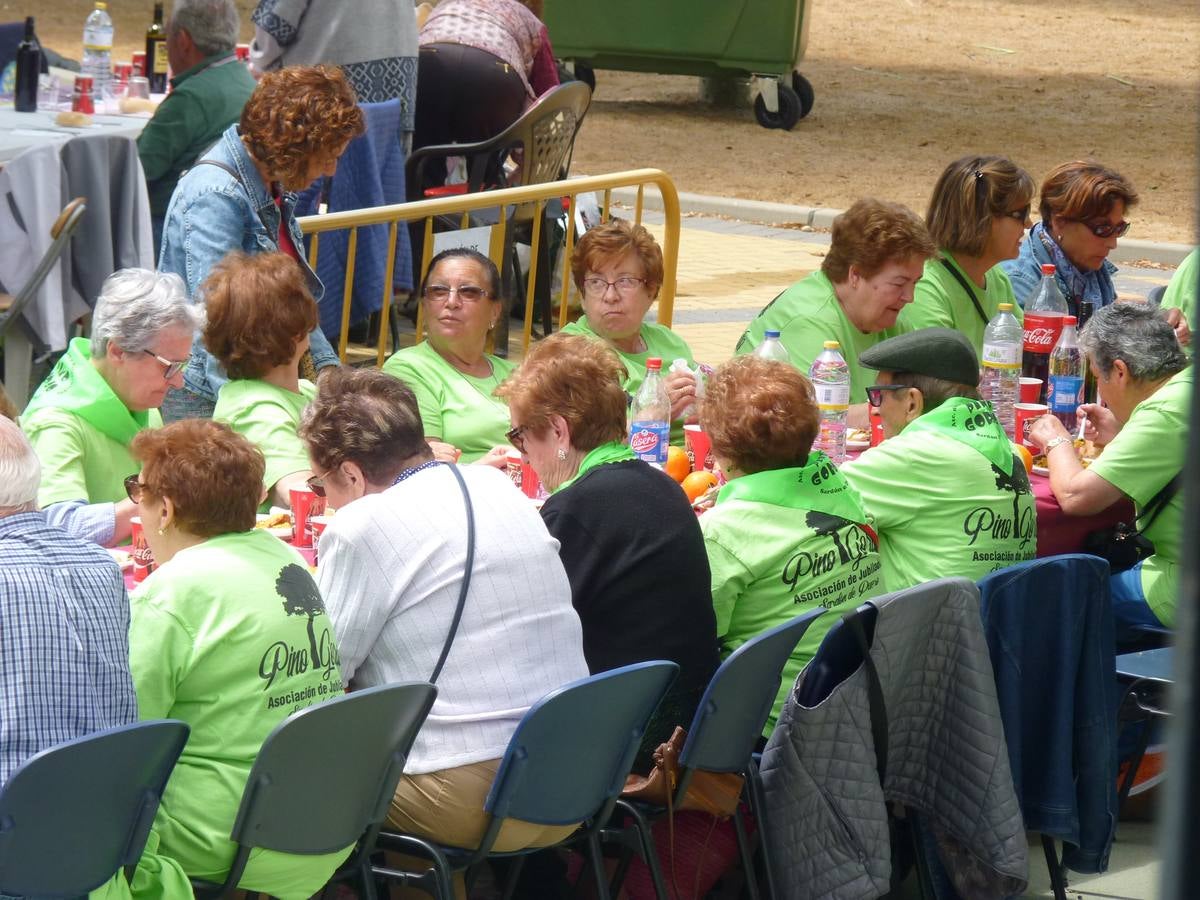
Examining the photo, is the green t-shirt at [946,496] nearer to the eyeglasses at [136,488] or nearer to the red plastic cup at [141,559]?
the red plastic cup at [141,559]

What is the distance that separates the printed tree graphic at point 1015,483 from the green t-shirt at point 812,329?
3.83 feet

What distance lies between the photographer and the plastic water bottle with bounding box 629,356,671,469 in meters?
4.45

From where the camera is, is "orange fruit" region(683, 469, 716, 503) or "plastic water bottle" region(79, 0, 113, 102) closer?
"orange fruit" region(683, 469, 716, 503)

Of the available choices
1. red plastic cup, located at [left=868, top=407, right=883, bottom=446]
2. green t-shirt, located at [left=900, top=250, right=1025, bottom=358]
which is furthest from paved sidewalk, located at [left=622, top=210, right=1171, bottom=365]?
red plastic cup, located at [left=868, top=407, right=883, bottom=446]

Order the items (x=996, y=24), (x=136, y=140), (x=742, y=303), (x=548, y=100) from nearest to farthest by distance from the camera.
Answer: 1. (x=136, y=140)
2. (x=548, y=100)
3. (x=742, y=303)
4. (x=996, y=24)

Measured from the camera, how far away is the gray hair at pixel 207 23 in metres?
6.81

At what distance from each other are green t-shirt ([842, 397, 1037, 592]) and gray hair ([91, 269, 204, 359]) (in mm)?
1694

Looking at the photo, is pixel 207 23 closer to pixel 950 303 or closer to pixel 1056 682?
pixel 950 303

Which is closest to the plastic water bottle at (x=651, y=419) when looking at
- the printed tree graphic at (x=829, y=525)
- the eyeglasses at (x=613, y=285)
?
the eyeglasses at (x=613, y=285)

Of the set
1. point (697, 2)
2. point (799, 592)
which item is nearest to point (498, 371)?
point (799, 592)

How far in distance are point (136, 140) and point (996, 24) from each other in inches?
735

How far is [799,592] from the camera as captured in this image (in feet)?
11.8

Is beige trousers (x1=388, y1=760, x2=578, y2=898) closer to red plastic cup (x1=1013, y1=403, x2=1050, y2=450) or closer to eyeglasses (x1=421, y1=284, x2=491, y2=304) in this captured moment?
eyeglasses (x1=421, y1=284, x2=491, y2=304)

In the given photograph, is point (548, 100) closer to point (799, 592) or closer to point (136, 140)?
point (136, 140)
